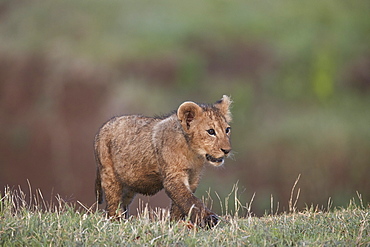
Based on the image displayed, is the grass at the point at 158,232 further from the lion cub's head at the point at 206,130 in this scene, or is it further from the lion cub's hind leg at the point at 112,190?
the lion cub's hind leg at the point at 112,190

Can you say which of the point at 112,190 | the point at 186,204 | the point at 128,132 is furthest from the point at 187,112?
the point at 112,190

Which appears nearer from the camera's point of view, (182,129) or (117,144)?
(182,129)

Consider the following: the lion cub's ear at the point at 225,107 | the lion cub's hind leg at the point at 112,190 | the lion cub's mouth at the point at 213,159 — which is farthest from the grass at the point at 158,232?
the lion cub's hind leg at the point at 112,190

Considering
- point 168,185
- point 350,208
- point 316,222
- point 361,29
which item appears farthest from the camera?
point 361,29

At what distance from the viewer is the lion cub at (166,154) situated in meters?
8.88

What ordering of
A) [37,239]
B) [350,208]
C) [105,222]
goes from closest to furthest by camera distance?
[37,239] < [105,222] < [350,208]

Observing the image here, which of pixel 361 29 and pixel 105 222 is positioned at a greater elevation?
pixel 361 29

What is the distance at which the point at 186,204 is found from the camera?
28.4 ft

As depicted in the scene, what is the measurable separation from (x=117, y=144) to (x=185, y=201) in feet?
6.12

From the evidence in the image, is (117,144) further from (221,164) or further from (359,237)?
(359,237)

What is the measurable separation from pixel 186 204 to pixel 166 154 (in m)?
0.81

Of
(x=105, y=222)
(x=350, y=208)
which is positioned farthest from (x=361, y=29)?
(x=105, y=222)

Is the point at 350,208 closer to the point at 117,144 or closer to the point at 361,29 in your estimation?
the point at 117,144

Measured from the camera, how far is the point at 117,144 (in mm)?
10188
